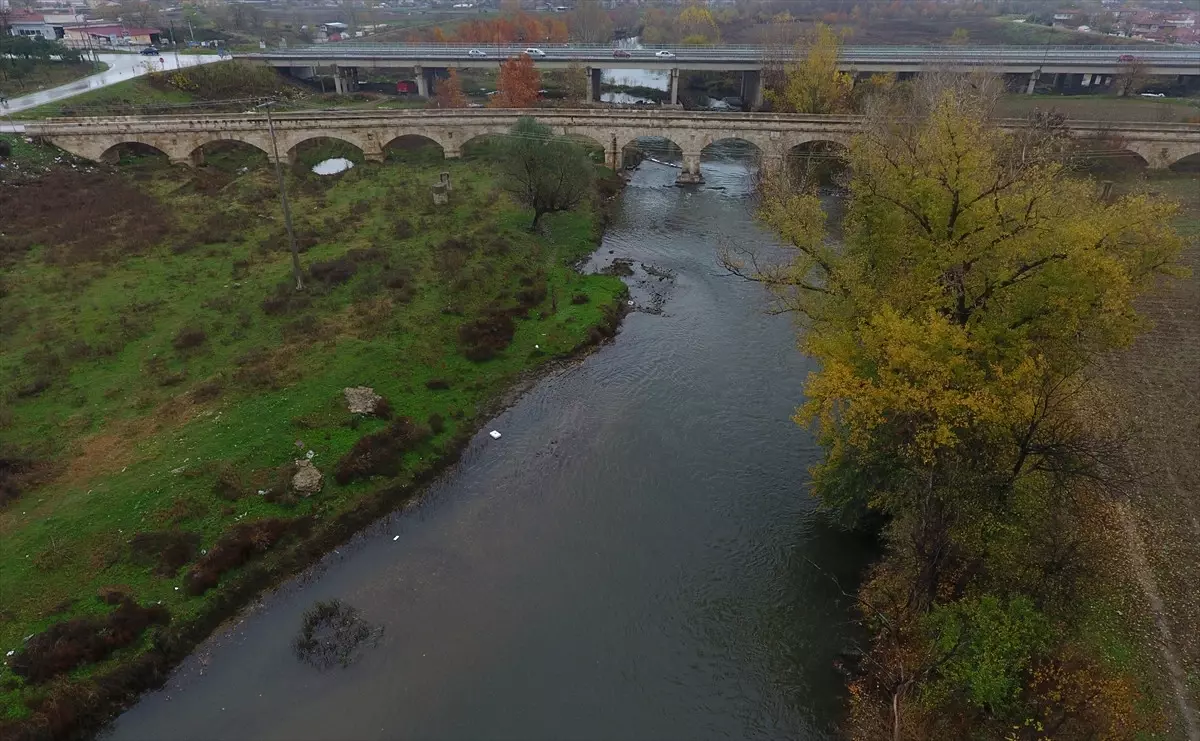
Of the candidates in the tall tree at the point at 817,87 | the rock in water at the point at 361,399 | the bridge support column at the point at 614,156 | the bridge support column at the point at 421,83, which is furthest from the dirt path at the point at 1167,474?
the bridge support column at the point at 421,83

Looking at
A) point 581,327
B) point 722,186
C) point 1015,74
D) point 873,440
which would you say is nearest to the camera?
point 873,440

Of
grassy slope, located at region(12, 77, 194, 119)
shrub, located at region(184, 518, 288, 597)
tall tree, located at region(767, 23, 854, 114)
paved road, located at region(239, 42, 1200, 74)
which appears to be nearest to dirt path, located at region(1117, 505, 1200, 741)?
shrub, located at region(184, 518, 288, 597)

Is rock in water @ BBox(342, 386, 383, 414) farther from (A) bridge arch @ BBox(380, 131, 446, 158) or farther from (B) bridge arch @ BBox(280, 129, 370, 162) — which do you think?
(A) bridge arch @ BBox(380, 131, 446, 158)

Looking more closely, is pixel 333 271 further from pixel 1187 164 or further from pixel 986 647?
pixel 1187 164

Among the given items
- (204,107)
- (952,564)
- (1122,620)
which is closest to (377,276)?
(952,564)

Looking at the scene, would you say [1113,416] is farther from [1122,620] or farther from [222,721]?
[222,721]

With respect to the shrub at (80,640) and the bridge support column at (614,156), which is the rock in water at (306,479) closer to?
the shrub at (80,640)
